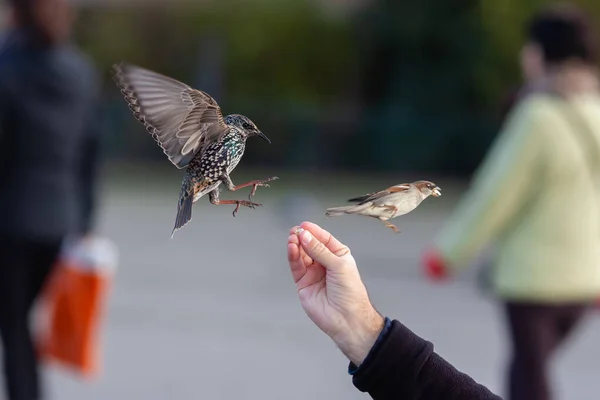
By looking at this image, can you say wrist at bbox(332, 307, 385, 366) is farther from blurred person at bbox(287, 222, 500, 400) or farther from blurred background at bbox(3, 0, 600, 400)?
blurred background at bbox(3, 0, 600, 400)

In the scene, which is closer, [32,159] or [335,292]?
[335,292]

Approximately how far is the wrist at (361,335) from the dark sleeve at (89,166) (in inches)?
129

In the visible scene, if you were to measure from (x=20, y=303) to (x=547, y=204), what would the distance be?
237 centimetres

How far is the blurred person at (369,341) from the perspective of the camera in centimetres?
181

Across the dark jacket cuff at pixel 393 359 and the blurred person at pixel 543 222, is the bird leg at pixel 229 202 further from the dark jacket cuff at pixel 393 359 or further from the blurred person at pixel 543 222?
the blurred person at pixel 543 222

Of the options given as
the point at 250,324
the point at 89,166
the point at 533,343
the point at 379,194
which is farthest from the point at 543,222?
the point at 250,324

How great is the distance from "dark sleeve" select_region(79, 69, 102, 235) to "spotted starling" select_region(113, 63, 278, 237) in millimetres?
3555

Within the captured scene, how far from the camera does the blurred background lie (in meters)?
7.02

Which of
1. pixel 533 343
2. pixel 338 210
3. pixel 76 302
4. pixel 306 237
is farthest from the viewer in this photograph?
pixel 76 302

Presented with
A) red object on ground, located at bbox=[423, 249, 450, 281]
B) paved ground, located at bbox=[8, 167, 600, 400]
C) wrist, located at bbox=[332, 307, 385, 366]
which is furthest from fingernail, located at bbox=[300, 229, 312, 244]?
red object on ground, located at bbox=[423, 249, 450, 281]

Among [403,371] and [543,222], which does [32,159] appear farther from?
[403,371]

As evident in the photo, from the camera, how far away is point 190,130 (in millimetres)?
1401

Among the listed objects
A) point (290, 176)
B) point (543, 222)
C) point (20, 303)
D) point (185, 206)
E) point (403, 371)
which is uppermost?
point (185, 206)

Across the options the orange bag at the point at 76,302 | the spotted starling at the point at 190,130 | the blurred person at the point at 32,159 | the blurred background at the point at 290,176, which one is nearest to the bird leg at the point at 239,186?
the spotted starling at the point at 190,130
